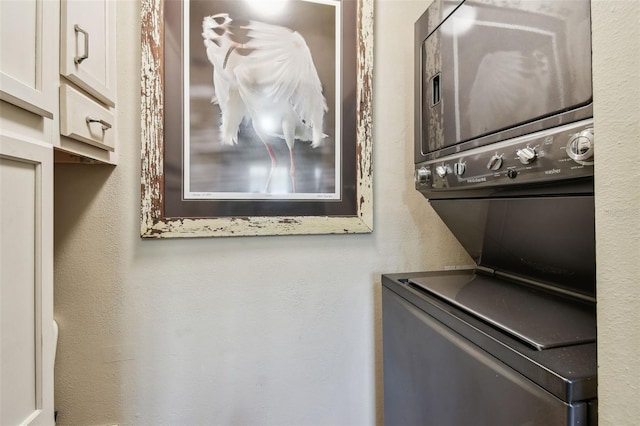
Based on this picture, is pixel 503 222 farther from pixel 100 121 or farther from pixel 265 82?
pixel 100 121

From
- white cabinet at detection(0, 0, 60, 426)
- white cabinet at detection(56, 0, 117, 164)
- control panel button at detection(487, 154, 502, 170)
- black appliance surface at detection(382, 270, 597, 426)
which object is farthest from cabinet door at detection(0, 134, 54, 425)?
control panel button at detection(487, 154, 502, 170)

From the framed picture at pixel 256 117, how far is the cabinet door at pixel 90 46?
10 centimetres

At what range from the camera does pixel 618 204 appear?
36 cm

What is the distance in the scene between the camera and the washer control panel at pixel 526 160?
54cm

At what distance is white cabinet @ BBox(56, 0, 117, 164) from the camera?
2.45 feet

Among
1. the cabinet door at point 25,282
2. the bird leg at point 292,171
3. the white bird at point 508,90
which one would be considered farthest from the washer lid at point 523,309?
the cabinet door at point 25,282

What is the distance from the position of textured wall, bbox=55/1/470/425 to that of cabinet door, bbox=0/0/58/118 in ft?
1.20

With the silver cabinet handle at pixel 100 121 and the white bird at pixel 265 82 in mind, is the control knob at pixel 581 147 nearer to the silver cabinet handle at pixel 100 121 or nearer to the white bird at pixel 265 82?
the white bird at pixel 265 82

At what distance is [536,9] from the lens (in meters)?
0.62

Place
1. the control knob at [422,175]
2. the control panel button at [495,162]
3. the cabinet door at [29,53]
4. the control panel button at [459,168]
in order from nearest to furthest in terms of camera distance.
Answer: the cabinet door at [29,53] → the control panel button at [495,162] → the control panel button at [459,168] → the control knob at [422,175]

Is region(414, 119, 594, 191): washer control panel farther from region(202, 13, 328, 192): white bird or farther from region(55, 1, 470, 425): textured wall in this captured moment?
region(202, 13, 328, 192): white bird

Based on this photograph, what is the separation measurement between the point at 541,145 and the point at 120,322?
1.32m

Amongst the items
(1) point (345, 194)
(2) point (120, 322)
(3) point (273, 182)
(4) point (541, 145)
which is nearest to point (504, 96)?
(4) point (541, 145)

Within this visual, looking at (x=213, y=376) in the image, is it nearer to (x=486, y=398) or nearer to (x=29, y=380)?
(x=29, y=380)
